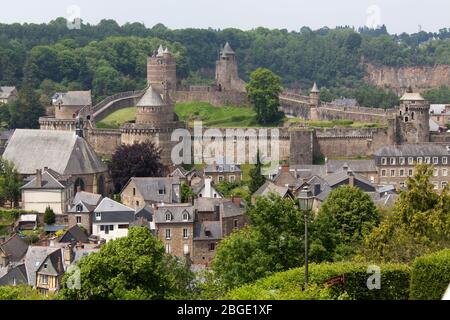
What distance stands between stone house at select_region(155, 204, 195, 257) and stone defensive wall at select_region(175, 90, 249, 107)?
3683 cm

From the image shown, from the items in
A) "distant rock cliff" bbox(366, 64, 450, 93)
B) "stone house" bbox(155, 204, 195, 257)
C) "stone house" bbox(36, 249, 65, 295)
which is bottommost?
"stone house" bbox(36, 249, 65, 295)

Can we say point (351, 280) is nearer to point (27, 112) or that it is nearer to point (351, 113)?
point (351, 113)

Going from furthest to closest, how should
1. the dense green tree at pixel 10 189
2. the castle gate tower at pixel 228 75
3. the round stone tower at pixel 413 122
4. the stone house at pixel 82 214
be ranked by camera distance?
the castle gate tower at pixel 228 75
the round stone tower at pixel 413 122
the dense green tree at pixel 10 189
the stone house at pixel 82 214

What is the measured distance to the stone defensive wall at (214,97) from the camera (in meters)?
87.8

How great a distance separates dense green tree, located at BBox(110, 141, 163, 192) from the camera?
6600 centimetres

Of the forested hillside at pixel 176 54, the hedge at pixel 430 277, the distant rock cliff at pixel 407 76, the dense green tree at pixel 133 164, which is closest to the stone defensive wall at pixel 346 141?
the dense green tree at pixel 133 164

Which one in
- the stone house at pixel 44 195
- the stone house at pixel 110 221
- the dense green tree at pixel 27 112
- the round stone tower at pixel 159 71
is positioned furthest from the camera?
the dense green tree at pixel 27 112

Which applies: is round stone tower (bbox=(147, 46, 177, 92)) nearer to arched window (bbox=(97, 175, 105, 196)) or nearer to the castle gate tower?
the castle gate tower

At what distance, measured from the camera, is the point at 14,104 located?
89250 millimetres

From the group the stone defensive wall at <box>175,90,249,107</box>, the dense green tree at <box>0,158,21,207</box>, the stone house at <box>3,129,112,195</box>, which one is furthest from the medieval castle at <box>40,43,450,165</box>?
the dense green tree at <box>0,158,21,207</box>

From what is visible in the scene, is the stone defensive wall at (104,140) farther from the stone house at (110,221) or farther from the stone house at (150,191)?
the stone house at (110,221)

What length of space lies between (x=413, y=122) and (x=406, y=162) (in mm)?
6087

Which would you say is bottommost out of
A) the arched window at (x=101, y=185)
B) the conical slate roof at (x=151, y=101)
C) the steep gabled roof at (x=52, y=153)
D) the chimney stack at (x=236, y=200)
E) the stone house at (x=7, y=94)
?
the chimney stack at (x=236, y=200)

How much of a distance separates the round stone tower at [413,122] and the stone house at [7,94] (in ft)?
139
